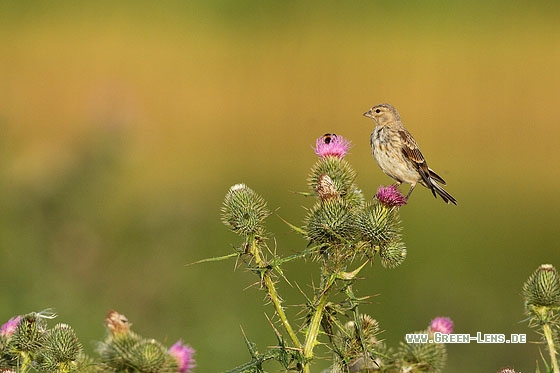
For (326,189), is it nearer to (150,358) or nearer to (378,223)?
(378,223)

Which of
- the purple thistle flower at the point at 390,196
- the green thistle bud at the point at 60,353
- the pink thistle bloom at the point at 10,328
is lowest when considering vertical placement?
the green thistle bud at the point at 60,353

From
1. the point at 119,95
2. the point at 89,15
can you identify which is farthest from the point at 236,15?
the point at 119,95

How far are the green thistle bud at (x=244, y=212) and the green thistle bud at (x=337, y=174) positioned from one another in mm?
273

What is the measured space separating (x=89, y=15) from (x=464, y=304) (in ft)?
83.3

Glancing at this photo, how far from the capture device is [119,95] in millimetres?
12281

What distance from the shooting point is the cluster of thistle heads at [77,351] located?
10.2 feet

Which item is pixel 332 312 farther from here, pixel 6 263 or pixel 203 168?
pixel 203 168

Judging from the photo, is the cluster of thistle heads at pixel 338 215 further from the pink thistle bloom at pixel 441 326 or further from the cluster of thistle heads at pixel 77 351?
the cluster of thistle heads at pixel 77 351

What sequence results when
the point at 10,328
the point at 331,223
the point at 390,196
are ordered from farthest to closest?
the point at 390,196 < the point at 331,223 < the point at 10,328

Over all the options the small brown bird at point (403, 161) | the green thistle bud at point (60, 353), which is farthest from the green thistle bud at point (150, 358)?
the small brown bird at point (403, 161)

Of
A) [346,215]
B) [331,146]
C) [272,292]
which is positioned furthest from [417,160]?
[272,292]

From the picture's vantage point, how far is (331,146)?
5234 millimetres

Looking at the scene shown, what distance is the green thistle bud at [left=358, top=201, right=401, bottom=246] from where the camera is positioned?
4.38 metres

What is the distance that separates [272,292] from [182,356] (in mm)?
978
